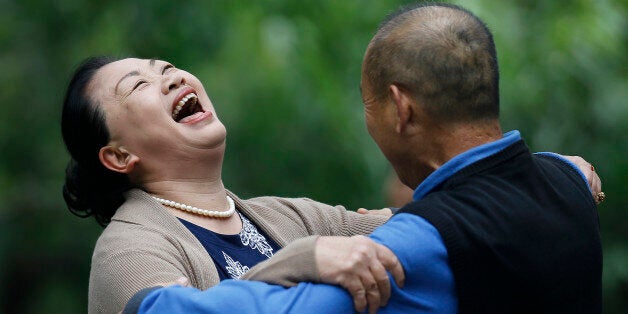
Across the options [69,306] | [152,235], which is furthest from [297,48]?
[152,235]

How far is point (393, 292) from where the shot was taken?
2.21 meters

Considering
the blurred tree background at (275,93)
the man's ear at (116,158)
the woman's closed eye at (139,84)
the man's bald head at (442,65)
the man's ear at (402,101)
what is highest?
the man's bald head at (442,65)

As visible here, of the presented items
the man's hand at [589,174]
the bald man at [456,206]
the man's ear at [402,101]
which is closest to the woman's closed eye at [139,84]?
the bald man at [456,206]

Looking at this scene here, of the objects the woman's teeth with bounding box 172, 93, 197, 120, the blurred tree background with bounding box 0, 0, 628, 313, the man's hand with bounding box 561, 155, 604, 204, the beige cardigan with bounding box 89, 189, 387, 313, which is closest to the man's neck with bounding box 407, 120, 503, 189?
the beige cardigan with bounding box 89, 189, 387, 313

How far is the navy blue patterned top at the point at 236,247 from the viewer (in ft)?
9.05

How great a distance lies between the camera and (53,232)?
495 centimetres

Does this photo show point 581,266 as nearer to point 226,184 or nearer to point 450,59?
point 450,59

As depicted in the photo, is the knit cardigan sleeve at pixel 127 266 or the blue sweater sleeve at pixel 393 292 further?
the knit cardigan sleeve at pixel 127 266

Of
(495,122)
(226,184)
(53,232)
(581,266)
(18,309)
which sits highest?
(495,122)

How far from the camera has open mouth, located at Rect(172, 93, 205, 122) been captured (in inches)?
118

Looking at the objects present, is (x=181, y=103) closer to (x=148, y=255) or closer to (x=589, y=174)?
(x=148, y=255)

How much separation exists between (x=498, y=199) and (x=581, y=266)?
23 centimetres

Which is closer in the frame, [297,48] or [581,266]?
[581,266]

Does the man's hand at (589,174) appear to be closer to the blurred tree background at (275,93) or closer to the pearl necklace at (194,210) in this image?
the pearl necklace at (194,210)
